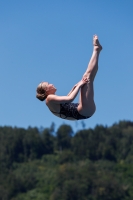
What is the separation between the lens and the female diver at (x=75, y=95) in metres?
23.8

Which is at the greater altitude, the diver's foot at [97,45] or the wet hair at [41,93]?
the diver's foot at [97,45]

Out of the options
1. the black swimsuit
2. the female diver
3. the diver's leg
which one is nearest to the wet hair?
the female diver

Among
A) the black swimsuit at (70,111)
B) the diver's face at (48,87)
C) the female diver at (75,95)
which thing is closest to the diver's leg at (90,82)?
the female diver at (75,95)

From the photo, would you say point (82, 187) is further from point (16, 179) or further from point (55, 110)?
point (55, 110)

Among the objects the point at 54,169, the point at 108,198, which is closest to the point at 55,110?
the point at 108,198

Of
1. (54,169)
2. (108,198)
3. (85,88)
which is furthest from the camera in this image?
(54,169)

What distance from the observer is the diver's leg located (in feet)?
78.1

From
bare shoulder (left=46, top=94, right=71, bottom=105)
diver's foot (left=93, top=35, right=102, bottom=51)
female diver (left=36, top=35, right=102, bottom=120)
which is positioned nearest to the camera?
bare shoulder (left=46, top=94, right=71, bottom=105)

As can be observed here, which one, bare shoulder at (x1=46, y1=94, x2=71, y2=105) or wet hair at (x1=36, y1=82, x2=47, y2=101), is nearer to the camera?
bare shoulder at (x1=46, y1=94, x2=71, y2=105)

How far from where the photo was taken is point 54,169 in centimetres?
19162

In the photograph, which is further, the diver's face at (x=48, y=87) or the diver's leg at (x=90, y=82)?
the diver's face at (x=48, y=87)

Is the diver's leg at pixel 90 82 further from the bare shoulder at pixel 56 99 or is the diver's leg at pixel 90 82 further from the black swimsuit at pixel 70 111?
the bare shoulder at pixel 56 99

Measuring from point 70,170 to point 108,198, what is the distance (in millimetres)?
13677

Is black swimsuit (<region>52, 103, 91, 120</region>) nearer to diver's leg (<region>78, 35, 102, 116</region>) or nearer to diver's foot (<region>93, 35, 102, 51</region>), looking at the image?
diver's leg (<region>78, 35, 102, 116</region>)
